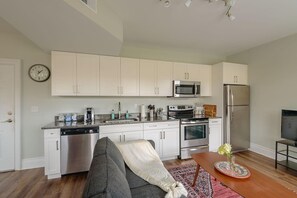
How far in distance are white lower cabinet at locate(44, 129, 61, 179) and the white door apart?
99 centimetres

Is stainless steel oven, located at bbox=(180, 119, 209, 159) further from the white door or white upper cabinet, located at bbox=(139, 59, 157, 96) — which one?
the white door

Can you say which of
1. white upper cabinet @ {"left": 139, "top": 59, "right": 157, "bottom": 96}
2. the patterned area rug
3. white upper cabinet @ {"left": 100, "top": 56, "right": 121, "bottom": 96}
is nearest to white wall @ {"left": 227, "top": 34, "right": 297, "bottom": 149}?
the patterned area rug

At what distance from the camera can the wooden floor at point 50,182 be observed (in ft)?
7.63

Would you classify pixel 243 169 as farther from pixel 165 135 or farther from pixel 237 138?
pixel 237 138

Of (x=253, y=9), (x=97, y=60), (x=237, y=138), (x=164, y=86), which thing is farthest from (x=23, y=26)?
(x=237, y=138)

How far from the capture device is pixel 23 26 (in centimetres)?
207

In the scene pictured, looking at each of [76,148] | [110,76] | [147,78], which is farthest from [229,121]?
[76,148]

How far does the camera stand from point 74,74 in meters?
3.09

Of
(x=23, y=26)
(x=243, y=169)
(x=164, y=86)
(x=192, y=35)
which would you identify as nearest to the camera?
(x=243, y=169)

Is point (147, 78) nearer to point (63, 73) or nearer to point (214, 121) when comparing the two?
point (63, 73)

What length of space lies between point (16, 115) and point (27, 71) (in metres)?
0.89

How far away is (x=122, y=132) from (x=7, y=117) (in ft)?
7.41

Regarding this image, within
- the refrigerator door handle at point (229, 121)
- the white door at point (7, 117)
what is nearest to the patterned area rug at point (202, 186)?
the refrigerator door handle at point (229, 121)

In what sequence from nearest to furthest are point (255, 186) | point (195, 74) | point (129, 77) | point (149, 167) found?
point (255, 186) → point (149, 167) → point (129, 77) → point (195, 74)
